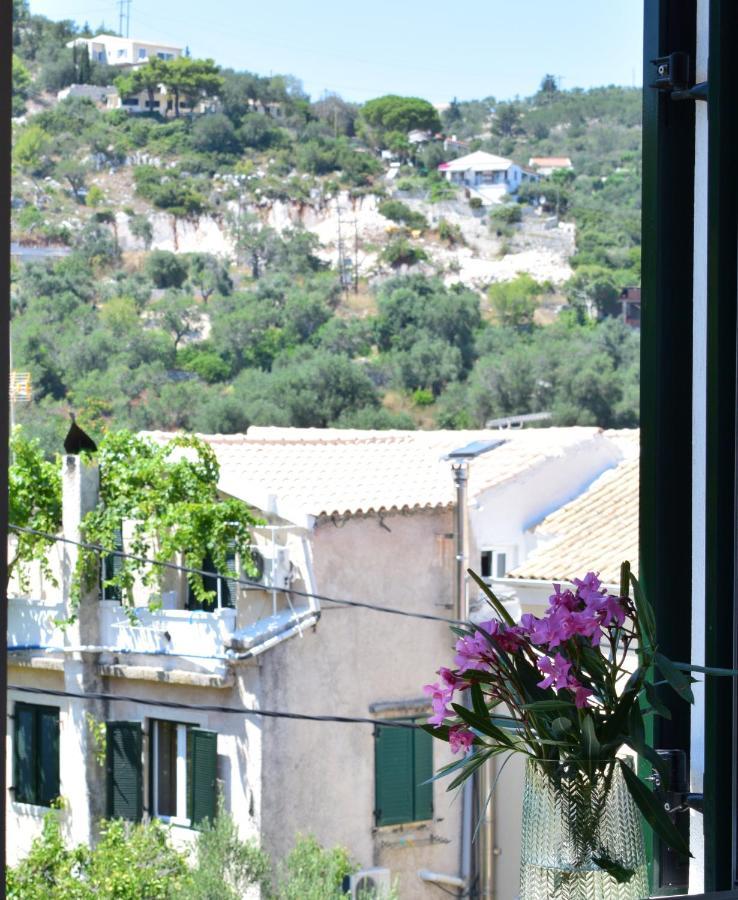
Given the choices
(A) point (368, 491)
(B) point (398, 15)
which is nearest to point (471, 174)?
(B) point (398, 15)

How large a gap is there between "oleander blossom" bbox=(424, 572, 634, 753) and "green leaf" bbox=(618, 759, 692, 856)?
0.05m

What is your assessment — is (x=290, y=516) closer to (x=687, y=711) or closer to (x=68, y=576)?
(x=68, y=576)

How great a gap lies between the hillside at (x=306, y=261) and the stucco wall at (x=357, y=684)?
17.4ft

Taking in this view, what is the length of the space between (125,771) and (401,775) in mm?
1713

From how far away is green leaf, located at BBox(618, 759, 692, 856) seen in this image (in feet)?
3.01

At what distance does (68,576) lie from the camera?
28.2 feet

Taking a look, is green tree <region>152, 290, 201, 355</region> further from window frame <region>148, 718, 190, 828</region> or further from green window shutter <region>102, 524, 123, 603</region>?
window frame <region>148, 718, 190, 828</region>

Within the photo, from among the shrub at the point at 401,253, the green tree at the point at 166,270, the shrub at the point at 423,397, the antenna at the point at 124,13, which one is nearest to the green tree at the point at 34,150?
the green tree at the point at 166,270

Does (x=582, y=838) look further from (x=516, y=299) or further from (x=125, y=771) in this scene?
(x=516, y=299)

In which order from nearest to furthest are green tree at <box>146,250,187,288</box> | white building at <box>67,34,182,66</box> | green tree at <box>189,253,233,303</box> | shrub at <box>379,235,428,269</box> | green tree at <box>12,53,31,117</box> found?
green tree at <box>146,250,187,288</box> < green tree at <box>189,253,233,303</box> < shrub at <box>379,235,428,269</box> < green tree at <box>12,53,31,117</box> < white building at <box>67,34,182,66</box>

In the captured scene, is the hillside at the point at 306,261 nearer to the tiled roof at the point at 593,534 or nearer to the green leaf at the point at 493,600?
the tiled roof at the point at 593,534

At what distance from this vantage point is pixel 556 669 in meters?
0.93

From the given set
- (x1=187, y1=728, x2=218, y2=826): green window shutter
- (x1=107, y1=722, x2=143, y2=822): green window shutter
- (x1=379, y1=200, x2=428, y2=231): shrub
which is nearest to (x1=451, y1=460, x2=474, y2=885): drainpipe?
(x1=187, y1=728, x2=218, y2=826): green window shutter

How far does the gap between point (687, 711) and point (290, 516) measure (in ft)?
22.0
